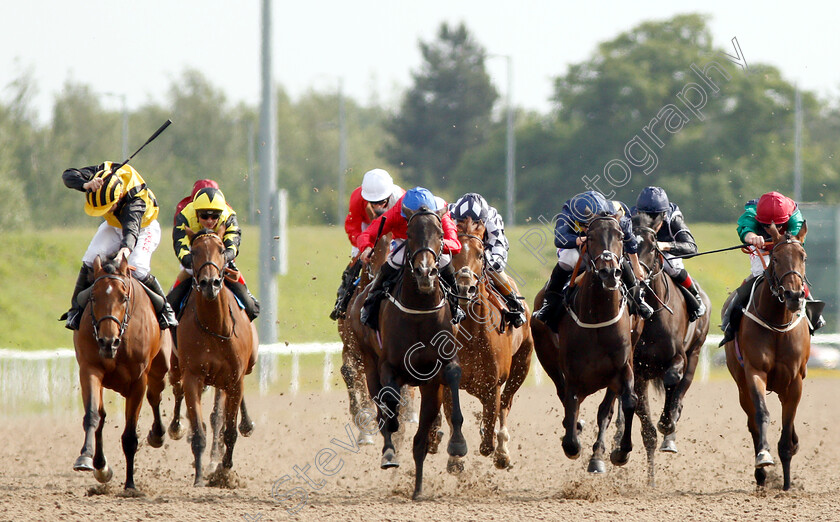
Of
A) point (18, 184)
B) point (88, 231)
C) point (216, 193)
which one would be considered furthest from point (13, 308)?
point (216, 193)

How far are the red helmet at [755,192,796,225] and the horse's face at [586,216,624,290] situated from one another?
1.46 metres

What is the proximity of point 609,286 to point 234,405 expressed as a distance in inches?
124

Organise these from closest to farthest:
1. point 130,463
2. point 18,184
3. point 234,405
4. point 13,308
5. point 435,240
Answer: point 435,240
point 130,463
point 234,405
point 13,308
point 18,184

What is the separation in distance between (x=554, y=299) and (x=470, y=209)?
3.21ft

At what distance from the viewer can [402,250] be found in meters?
7.81

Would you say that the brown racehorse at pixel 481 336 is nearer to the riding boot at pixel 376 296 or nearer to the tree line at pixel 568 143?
the riding boot at pixel 376 296

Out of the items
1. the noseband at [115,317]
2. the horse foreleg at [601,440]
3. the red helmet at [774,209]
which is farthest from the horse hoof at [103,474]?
the red helmet at [774,209]

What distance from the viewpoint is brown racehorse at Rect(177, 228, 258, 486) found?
8391 mm

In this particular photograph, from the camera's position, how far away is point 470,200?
8906 millimetres

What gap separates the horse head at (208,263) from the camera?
25.8 ft

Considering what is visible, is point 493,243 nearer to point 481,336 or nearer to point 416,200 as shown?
point 481,336

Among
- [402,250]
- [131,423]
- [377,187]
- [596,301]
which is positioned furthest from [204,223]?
[596,301]

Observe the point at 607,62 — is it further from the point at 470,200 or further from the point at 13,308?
the point at 470,200

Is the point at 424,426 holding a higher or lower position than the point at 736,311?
lower
